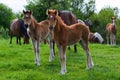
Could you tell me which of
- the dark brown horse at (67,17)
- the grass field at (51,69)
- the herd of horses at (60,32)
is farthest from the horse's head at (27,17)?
the dark brown horse at (67,17)

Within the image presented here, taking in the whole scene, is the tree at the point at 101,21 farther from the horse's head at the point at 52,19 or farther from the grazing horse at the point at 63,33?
the horse's head at the point at 52,19

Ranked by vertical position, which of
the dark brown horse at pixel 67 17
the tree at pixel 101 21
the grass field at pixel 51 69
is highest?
the tree at pixel 101 21

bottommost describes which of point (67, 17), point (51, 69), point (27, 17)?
point (51, 69)

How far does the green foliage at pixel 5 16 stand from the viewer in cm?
5502

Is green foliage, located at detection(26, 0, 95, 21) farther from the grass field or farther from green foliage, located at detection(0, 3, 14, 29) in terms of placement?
the grass field

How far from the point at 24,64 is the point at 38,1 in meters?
36.6

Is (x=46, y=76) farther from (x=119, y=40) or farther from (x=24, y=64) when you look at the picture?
(x=119, y=40)

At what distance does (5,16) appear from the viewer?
55938mm

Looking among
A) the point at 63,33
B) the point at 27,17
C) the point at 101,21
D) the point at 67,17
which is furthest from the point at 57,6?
the point at 63,33

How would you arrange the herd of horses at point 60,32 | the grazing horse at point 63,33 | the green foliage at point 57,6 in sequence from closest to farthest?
the grazing horse at point 63,33 < the herd of horses at point 60,32 < the green foliage at point 57,6

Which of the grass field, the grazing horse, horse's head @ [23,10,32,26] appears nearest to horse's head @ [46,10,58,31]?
the grazing horse

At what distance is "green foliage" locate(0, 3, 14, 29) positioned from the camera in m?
55.0

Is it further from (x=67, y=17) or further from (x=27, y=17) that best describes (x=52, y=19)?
(x=67, y=17)

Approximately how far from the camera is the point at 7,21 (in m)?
55.1
